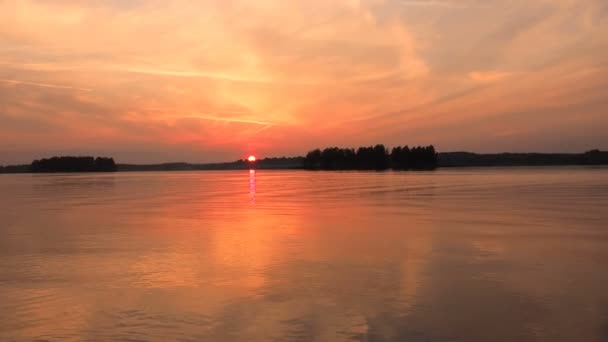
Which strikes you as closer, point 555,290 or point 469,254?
point 555,290

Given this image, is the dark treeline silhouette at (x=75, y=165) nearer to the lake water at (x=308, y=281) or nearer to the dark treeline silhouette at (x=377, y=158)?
the dark treeline silhouette at (x=377, y=158)

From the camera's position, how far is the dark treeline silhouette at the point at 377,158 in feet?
489

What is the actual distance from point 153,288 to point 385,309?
12.6 ft

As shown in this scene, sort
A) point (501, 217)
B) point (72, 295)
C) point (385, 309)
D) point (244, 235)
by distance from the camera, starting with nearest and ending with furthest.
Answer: point (385, 309)
point (72, 295)
point (244, 235)
point (501, 217)

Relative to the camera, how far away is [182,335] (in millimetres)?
6379

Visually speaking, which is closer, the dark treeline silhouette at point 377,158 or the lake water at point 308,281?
the lake water at point 308,281

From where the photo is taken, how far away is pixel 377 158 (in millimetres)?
153500

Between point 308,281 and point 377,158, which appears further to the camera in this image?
point 377,158

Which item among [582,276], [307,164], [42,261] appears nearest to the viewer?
[582,276]

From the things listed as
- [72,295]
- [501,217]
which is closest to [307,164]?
[501,217]

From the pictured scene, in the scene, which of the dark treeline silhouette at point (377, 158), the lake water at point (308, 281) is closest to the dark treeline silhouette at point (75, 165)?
→ the dark treeline silhouette at point (377, 158)

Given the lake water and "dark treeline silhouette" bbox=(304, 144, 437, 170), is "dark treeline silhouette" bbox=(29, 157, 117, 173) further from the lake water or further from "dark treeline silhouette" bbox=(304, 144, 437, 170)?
the lake water

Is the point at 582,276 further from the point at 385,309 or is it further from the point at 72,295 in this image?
the point at 72,295

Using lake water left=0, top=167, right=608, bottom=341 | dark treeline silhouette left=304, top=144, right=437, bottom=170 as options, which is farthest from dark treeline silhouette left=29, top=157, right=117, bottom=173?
lake water left=0, top=167, right=608, bottom=341
